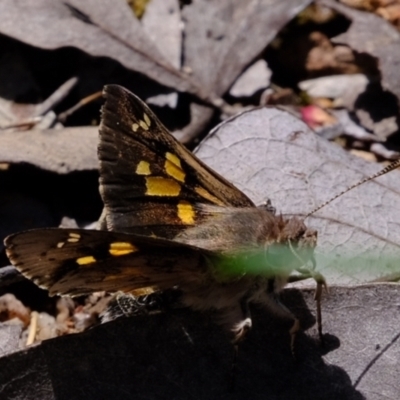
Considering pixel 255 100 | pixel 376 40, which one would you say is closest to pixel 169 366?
pixel 255 100

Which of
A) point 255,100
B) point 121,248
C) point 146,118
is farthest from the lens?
point 255,100

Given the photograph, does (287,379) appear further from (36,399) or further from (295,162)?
(295,162)

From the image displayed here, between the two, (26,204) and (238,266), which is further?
(26,204)

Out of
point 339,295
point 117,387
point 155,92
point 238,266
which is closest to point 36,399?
point 117,387

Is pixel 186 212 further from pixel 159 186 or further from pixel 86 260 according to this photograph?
pixel 86 260

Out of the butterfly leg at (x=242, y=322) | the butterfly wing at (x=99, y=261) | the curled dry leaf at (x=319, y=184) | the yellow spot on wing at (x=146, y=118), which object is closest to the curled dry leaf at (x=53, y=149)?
the curled dry leaf at (x=319, y=184)

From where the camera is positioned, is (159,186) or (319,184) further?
(319,184)
